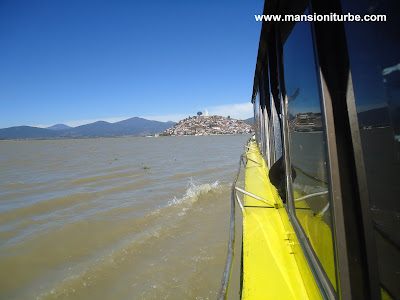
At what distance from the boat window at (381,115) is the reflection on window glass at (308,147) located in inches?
10.7

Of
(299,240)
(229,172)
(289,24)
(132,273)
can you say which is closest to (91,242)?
(132,273)

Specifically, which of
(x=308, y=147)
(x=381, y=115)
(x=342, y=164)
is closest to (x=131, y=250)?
(x=308, y=147)

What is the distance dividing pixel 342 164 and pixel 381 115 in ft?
1.22

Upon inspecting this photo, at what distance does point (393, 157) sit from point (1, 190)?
11712 mm

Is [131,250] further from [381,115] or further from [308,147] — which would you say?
[381,115]

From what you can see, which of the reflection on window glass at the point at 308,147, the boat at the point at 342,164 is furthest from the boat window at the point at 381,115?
the reflection on window glass at the point at 308,147

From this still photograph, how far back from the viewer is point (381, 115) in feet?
3.21

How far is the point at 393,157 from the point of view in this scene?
3.09 ft

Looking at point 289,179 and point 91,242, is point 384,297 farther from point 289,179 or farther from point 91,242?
point 91,242

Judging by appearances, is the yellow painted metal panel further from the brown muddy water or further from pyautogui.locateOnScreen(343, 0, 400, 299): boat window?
the brown muddy water

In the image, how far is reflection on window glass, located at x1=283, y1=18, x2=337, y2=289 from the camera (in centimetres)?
147

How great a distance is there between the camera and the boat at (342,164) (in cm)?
98

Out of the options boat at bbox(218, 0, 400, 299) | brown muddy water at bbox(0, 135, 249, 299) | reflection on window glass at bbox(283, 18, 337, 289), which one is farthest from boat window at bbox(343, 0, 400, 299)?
brown muddy water at bbox(0, 135, 249, 299)

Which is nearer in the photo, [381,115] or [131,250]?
[381,115]
